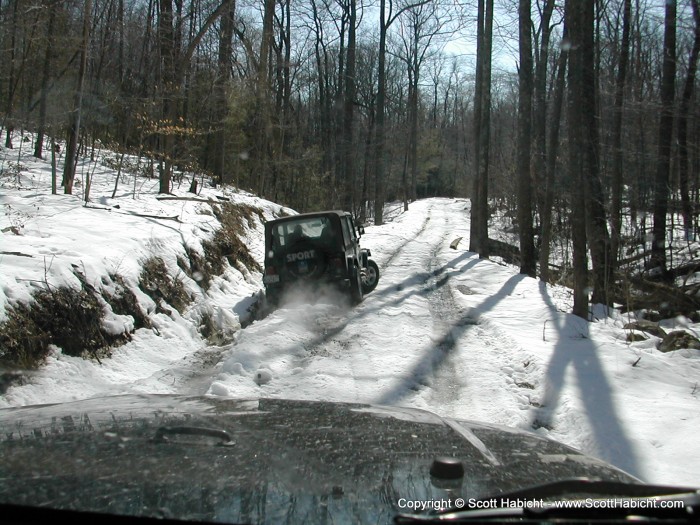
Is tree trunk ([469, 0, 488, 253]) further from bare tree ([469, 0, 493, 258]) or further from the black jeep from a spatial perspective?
the black jeep

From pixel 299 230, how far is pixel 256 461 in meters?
8.75

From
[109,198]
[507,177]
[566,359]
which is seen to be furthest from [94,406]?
[507,177]

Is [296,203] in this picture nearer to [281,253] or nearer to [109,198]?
[109,198]

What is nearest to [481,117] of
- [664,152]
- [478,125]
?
[478,125]

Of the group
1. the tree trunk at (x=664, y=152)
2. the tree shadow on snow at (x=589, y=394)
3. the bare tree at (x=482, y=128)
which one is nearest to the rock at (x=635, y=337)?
the tree shadow on snow at (x=589, y=394)

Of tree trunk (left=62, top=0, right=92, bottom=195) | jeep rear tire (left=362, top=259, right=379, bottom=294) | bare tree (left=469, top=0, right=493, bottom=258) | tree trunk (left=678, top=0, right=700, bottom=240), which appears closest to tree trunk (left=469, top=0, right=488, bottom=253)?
bare tree (left=469, top=0, right=493, bottom=258)

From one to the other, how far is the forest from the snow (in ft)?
7.23

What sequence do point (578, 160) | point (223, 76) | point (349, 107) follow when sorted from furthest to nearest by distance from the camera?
1. point (349, 107)
2. point (223, 76)
3. point (578, 160)

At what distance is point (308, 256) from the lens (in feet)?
35.2

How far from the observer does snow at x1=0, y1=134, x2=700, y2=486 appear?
554cm

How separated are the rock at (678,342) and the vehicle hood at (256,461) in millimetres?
5670

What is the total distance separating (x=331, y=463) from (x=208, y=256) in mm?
10488

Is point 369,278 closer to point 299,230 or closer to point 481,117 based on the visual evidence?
point 299,230

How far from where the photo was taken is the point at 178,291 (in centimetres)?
989
